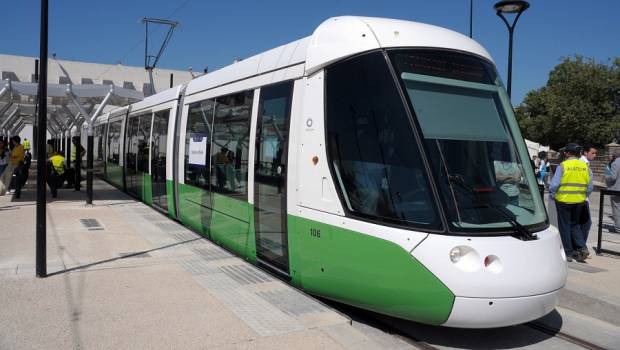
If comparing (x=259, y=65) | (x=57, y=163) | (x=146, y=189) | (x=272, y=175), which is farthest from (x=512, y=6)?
(x=57, y=163)

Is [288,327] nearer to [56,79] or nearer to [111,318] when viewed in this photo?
[111,318]

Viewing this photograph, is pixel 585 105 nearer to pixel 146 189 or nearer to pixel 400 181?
pixel 146 189

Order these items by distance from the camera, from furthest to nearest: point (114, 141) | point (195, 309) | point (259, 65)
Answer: point (114, 141), point (259, 65), point (195, 309)

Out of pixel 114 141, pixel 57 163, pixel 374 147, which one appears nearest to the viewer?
pixel 374 147

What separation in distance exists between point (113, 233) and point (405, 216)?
6.53 meters

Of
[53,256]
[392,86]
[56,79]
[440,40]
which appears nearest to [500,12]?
[440,40]

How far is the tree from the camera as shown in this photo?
42312 mm

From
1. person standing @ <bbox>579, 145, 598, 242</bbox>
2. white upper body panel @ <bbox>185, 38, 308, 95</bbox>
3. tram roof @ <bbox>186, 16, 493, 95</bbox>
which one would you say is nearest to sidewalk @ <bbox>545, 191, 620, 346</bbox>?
person standing @ <bbox>579, 145, 598, 242</bbox>

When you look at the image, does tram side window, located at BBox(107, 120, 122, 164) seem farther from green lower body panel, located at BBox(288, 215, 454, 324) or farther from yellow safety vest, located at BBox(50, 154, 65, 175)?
green lower body panel, located at BBox(288, 215, 454, 324)

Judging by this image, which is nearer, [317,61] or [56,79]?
[317,61]

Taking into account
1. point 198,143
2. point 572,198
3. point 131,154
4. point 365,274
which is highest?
point 198,143

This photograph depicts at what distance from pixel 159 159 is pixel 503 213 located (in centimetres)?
828

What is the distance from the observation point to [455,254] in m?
4.22

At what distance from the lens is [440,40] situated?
16.7ft
